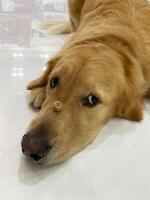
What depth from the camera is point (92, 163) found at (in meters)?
1.51

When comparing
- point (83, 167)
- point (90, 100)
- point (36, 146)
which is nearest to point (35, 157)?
point (36, 146)

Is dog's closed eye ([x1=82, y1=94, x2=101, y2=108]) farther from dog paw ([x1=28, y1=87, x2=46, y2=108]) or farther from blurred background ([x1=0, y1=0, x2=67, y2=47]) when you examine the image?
blurred background ([x1=0, y1=0, x2=67, y2=47])

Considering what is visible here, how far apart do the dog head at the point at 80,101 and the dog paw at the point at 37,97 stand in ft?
0.44

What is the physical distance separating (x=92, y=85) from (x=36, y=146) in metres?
0.35

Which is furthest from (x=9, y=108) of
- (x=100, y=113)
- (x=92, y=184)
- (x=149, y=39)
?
(x=149, y=39)

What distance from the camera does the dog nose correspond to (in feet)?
4.52

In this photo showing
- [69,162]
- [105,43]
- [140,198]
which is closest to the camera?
[140,198]

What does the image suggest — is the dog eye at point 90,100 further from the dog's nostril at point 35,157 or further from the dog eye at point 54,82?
the dog's nostril at point 35,157

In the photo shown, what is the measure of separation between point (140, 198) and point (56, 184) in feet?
0.95

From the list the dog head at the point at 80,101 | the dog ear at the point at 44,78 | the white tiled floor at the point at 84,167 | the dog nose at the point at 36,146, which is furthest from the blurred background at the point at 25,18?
the dog nose at the point at 36,146

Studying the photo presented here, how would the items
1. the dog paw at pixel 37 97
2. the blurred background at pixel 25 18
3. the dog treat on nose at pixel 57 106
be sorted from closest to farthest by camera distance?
1. the dog treat on nose at pixel 57 106
2. the dog paw at pixel 37 97
3. the blurred background at pixel 25 18

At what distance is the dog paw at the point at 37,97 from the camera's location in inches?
70.5

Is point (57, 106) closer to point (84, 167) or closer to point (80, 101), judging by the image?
point (80, 101)

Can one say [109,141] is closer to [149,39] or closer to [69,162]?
[69,162]
